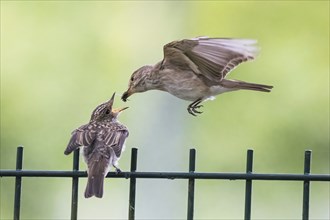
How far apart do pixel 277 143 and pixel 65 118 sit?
256 centimetres

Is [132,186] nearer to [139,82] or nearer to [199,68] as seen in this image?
[199,68]

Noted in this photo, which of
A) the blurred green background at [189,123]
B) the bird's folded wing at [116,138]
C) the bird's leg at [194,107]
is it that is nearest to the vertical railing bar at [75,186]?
the bird's folded wing at [116,138]

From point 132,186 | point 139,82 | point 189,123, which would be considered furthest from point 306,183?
point 189,123

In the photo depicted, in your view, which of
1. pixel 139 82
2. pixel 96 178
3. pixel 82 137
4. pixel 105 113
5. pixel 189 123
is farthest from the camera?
pixel 189 123

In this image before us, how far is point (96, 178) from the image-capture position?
16.9ft

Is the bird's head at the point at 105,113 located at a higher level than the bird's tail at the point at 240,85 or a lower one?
lower

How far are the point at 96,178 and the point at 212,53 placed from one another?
48.2 inches

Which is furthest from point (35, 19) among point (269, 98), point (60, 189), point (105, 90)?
point (269, 98)

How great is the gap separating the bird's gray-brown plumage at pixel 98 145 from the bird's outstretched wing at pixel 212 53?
566 mm

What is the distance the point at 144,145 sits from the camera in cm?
1369

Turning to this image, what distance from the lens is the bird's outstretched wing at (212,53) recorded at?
19.2 feet

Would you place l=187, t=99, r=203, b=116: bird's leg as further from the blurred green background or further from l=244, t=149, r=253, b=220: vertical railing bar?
the blurred green background

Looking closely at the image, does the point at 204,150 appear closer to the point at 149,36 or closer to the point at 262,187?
Answer: the point at 262,187

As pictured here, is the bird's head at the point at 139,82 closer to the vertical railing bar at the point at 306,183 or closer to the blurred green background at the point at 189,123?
the vertical railing bar at the point at 306,183
